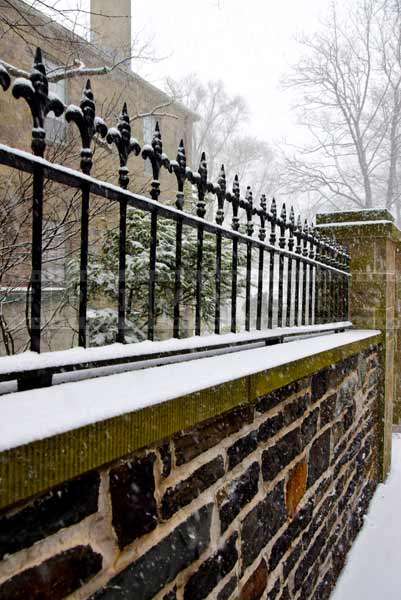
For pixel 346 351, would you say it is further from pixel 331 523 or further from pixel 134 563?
pixel 134 563

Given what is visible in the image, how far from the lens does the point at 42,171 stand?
1.30m

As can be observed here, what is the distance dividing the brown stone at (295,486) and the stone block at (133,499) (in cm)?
122

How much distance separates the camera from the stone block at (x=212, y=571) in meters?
1.44

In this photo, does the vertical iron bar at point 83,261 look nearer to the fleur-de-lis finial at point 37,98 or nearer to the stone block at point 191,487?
the fleur-de-lis finial at point 37,98

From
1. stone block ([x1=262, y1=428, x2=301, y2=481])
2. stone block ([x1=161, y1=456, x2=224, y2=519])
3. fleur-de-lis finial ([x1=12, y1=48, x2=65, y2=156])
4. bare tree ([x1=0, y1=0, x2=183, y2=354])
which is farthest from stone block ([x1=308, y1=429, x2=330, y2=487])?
bare tree ([x1=0, y1=0, x2=183, y2=354])

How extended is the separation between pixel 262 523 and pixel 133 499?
0.99 metres

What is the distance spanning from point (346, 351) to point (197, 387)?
6.79 ft

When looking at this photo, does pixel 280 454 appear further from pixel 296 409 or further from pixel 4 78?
pixel 4 78

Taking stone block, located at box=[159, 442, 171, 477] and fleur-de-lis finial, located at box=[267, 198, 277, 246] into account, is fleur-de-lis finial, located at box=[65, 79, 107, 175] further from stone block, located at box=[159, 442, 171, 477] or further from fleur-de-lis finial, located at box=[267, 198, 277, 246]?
fleur-de-lis finial, located at box=[267, 198, 277, 246]

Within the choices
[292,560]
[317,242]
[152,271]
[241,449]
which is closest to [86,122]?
[152,271]

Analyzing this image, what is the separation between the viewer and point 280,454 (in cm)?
220

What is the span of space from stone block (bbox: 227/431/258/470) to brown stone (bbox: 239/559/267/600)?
51 cm

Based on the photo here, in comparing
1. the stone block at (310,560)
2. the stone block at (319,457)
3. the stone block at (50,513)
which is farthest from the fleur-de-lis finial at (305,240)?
the stone block at (50,513)

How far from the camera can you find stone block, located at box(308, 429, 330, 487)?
2658mm
